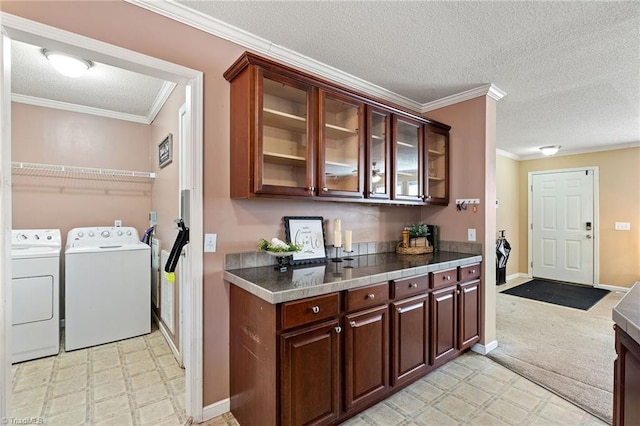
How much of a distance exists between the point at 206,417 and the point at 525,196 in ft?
22.0

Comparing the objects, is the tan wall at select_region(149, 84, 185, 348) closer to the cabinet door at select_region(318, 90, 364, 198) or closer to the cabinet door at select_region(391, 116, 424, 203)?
the cabinet door at select_region(318, 90, 364, 198)

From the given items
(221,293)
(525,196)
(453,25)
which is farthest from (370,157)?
(525,196)

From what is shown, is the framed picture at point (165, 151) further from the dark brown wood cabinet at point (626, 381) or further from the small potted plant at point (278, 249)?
the dark brown wood cabinet at point (626, 381)

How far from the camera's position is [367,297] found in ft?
6.24

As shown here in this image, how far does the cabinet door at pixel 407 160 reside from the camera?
8.79ft

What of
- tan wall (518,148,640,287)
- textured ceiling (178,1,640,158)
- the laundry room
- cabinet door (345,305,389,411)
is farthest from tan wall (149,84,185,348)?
tan wall (518,148,640,287)

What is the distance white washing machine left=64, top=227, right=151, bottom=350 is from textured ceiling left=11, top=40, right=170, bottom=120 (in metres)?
1.45

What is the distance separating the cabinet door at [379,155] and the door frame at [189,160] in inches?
51.2

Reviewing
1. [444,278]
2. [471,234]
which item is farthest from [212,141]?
[471,234]

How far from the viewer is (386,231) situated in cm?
315

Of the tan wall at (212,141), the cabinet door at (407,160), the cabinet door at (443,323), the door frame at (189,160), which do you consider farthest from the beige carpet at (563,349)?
the door frame at (189,160)

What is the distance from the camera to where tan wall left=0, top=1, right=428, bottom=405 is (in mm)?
1624

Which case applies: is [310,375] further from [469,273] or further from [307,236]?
[469,273]

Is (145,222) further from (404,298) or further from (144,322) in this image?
(404,298)
